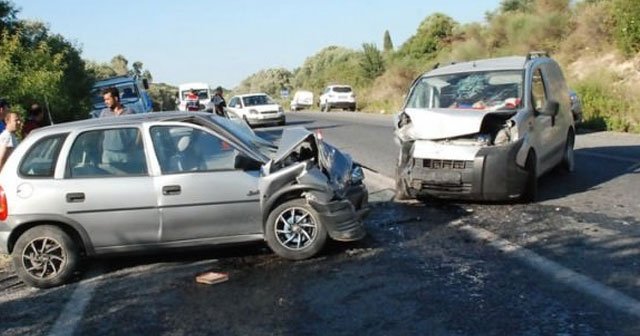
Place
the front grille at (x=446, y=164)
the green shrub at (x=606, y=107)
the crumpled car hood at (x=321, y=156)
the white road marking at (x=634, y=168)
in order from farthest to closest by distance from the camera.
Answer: the green shrub at (x=606, y=107), the white road marking at (x=634, y=168), the front grille at (x=446, y=164), the crumpled car hood at (x=321, y=156)

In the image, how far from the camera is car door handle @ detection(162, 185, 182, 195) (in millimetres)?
6461

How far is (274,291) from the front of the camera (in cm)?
573

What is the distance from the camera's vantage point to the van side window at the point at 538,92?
30.5 ft

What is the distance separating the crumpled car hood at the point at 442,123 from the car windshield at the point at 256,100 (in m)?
23.6

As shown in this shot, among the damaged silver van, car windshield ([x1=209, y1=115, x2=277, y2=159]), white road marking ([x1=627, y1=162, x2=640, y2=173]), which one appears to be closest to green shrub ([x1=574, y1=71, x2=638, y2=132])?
white road marking ([x1=627, y1=162, x2=640, y2=173])

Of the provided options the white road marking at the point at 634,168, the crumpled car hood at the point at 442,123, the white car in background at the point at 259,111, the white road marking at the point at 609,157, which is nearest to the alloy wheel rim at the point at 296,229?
the crumpled car hood at the point at 442,123

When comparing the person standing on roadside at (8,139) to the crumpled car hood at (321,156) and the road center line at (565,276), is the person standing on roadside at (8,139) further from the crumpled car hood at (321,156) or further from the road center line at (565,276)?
the road center line at (565,276)

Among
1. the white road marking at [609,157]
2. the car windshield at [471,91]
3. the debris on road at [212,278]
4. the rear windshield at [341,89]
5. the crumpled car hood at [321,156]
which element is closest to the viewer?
the debris on road at [212,278]

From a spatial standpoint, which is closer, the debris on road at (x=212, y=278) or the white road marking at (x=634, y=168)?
the debris on road at (x=212, y=278)

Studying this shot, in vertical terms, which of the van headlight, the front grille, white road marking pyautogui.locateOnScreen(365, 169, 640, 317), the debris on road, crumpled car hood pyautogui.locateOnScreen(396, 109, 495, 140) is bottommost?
the debris on road

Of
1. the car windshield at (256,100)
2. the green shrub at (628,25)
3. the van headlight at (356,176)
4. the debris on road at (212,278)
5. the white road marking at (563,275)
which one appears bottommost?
the debris on road at (212,278)

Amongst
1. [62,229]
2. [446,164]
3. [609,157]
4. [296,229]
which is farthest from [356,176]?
[609,157]

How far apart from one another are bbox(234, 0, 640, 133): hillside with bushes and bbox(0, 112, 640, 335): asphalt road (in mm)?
12013

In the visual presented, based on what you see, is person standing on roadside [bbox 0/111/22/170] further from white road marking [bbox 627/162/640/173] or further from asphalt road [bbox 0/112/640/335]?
white road marking [bbox 627/162/640/173]
